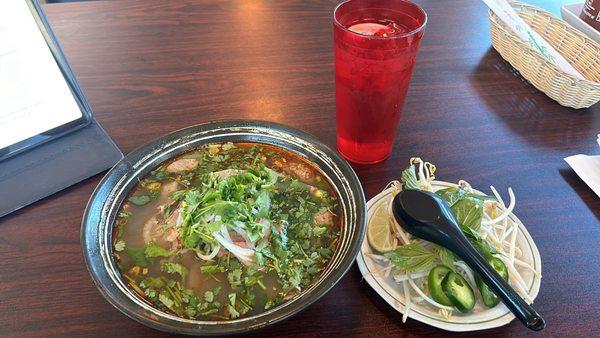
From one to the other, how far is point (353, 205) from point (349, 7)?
1.69 ft

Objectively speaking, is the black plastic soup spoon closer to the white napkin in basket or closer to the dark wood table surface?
the dark wood table surface

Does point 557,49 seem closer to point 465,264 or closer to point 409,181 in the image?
point 409,181

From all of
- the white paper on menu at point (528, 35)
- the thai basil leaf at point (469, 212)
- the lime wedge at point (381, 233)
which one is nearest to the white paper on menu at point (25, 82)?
the lime wedge at point (381, 233)

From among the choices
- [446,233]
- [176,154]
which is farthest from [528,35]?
[176,154]

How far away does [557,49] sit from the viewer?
1.53 m

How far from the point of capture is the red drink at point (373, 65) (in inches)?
39.0

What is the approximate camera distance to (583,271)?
3.21ft

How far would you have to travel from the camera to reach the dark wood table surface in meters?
0.91

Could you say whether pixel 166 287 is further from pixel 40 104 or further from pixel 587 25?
pixel 587 25

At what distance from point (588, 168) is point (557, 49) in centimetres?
56

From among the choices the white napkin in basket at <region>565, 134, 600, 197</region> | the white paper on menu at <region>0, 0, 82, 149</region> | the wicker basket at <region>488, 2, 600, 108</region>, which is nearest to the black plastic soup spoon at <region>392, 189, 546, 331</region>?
the white napkin in basket at <region>565, 134, 600, 197</region>

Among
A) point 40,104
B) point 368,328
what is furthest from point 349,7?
point 40,104

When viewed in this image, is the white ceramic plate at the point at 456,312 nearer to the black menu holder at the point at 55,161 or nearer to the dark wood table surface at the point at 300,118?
the dark wood table surface at the point at 300,118

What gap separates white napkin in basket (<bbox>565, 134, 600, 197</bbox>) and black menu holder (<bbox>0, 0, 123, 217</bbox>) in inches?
52.3
